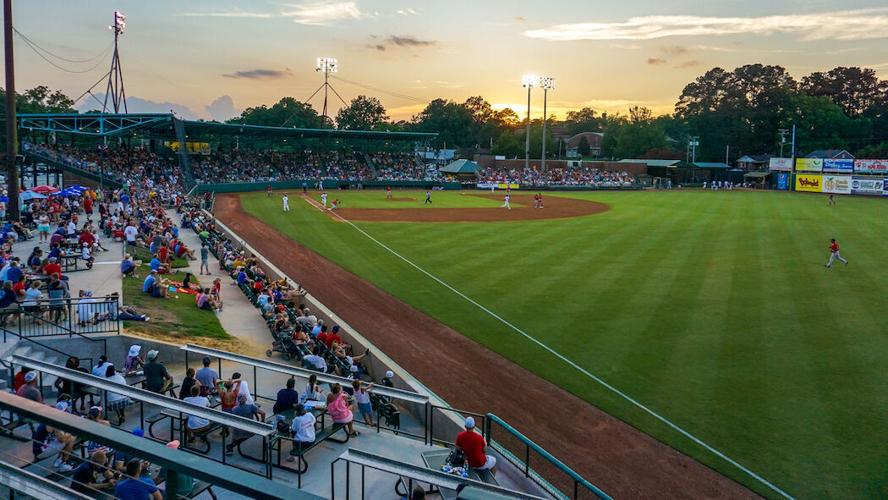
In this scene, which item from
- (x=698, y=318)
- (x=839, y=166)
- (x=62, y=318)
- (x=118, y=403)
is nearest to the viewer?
(x=118, y=403)

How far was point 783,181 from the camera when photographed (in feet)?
312

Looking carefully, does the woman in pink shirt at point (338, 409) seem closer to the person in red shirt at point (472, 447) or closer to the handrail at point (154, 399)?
the person in red shirt at point (472, 447)

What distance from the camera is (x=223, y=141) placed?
84.8m

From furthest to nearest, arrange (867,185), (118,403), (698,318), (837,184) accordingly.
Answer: (837,184) → (867,185) → (698,318) → (118,403)

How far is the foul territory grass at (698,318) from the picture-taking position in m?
12.9

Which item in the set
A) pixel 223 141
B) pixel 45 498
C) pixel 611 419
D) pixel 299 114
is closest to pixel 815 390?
pixel 611 419

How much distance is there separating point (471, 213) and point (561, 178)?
43875 mm

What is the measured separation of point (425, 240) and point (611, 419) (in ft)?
79.1

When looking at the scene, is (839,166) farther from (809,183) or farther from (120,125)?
(120,125)

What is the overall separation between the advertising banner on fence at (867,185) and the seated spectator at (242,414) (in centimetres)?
8957

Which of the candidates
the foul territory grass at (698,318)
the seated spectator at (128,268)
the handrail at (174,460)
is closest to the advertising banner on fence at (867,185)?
the foul territory grass at (698,318)

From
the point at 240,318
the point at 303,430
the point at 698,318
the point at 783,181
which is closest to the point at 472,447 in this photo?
the point at 303,430

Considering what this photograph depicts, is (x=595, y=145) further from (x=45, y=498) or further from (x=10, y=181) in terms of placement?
(x=45, y=498)

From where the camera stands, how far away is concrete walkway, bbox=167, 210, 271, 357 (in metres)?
18.1
